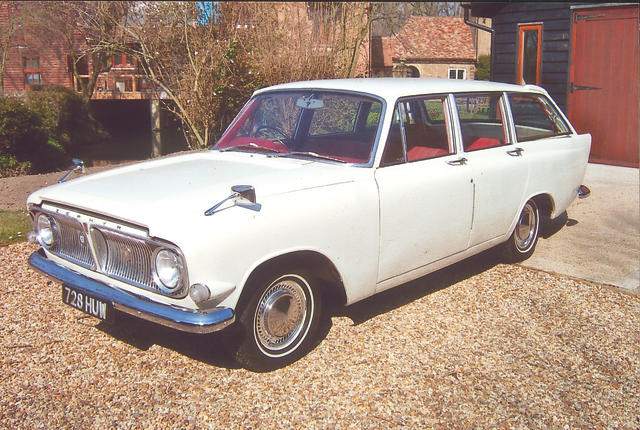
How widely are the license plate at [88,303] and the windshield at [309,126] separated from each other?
1626 millimetres

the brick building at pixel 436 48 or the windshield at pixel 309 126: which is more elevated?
the brick building at pixel 436 48

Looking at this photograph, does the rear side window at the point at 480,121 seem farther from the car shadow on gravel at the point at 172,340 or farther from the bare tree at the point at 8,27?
the bare tree at the point at 8,27

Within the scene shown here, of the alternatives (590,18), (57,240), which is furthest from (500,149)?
(590,18)

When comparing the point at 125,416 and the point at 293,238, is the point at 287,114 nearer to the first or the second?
the point at 293,238

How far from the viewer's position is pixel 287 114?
188 inches

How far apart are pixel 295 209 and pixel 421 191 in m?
1.15

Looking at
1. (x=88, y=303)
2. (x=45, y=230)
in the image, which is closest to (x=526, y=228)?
(x=88, y=303)

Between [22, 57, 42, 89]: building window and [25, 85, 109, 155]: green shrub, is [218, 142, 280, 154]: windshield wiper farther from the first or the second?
[22, 57, 42, 89]: building window

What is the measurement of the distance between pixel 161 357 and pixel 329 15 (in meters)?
12.3

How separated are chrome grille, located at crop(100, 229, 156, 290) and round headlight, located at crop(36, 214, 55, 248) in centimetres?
59

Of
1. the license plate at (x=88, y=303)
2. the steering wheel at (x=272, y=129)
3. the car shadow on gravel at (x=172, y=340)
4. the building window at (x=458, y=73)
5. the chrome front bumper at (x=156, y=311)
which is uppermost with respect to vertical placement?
the building window at (x=458, y=73)

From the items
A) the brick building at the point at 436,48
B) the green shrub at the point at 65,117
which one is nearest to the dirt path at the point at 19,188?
the green shrub at the point at 65,117

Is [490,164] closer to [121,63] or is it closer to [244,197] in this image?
[244,197]

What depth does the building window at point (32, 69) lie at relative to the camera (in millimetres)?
31438
